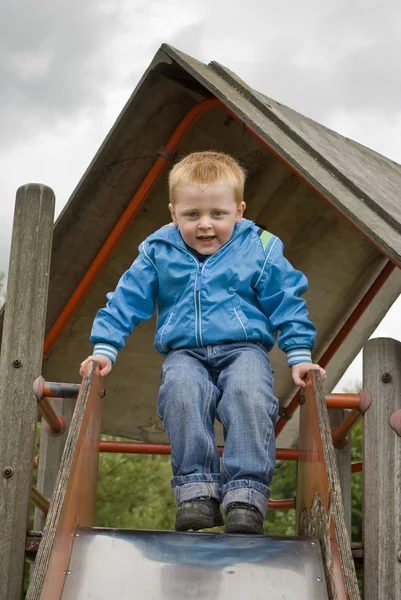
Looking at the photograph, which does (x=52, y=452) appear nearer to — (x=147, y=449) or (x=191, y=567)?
(x=147, y=449)

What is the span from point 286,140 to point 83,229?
1.37 m

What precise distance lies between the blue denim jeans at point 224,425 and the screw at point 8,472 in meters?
0.74

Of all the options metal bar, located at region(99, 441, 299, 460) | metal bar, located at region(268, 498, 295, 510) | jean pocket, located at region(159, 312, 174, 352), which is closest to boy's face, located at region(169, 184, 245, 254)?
jean pocket, located at region(159, 312, 174, 352)

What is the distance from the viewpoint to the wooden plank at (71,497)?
2.22m

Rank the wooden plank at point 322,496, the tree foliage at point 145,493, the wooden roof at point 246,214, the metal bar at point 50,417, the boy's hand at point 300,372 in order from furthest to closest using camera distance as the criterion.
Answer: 1. the tree foliage at point 145,493
2. the wooden roof at point 246,214
3. the metal bar at point 50,417
4. the boy's hand at point 300,372
5. the wooden plank at point 322,496

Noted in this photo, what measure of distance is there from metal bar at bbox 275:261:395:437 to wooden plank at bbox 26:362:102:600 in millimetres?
2260

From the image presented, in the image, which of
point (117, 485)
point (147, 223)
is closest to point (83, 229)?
point (147, 223)

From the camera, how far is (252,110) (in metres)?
3.84

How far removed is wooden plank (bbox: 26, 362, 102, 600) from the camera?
2219 mm

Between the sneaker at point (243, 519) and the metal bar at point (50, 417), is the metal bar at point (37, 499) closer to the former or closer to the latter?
the metal bar at point (50, 417)

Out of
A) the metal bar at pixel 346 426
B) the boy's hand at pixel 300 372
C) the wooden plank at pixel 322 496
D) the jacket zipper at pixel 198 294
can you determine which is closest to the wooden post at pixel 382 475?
the metal bar at pixel 346 426

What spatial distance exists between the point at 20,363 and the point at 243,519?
1246 mm

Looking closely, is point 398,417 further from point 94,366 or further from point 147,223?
point 147,223

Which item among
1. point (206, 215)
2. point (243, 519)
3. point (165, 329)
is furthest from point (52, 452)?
point (243, 519)
